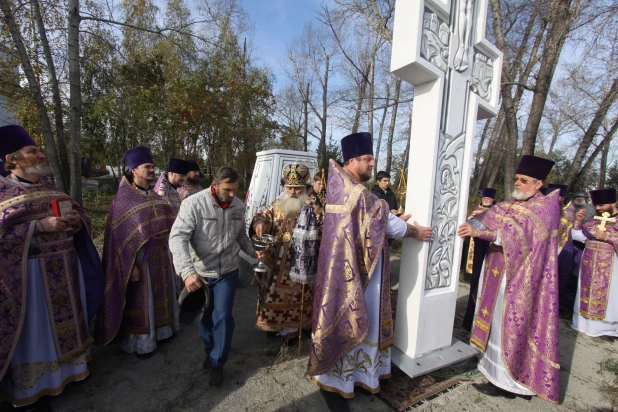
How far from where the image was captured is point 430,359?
2.86m

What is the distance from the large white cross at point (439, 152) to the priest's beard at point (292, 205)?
1.15 m

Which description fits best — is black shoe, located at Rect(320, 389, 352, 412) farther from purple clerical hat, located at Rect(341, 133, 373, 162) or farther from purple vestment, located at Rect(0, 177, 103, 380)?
purple vestment, located at Rect(0, 177, 103, 380)

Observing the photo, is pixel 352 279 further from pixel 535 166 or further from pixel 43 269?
pixel 43 269

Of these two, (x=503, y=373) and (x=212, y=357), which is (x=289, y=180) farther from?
(x=503, y=373)

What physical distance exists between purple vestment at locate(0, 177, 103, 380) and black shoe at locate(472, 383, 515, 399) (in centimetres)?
355

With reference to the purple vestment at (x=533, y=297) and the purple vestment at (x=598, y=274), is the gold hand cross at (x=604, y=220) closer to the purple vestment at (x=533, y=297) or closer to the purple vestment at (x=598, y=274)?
the purple vestment at (x=598, y=274)

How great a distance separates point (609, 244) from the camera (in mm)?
4281

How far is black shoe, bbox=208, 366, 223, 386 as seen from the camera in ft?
9.20

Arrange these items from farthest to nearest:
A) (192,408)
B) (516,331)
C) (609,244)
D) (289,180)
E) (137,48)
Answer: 1. (137,48)
2. (609,244)
3. (289,180)
4. (516,331)
5. (192,408)

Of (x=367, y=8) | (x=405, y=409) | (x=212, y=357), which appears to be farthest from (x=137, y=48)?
(x=405, y=409)

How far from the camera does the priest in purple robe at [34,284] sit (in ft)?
7.66

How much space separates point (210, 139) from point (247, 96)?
2498mm

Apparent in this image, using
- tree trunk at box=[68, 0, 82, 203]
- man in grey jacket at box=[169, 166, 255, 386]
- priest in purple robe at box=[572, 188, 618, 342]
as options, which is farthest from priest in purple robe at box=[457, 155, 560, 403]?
tree trunk at box=[68, 0, 82, 203]

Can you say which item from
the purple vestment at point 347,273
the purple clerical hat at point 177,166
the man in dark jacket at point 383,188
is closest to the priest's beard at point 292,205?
the purple vestment at point 347,273
